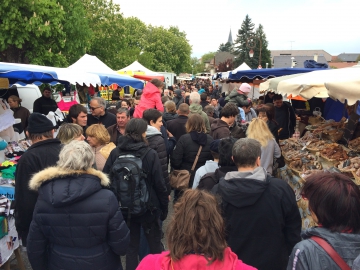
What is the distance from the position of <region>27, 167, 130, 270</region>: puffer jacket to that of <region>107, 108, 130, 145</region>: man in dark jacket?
100 inches

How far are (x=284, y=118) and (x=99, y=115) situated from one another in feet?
13.5

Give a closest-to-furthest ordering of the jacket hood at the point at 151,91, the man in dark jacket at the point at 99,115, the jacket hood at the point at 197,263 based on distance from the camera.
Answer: the jacket hood at the point at 197,263, the man in dark jacket at the point at 99,115, the jacket hood at the point at 151,91

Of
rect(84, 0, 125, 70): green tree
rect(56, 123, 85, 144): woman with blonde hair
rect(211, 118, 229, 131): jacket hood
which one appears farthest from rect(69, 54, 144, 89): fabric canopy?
rect(84, 0, 125, 70): green tree

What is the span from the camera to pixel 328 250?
159 cm

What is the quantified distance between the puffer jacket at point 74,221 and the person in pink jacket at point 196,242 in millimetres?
885

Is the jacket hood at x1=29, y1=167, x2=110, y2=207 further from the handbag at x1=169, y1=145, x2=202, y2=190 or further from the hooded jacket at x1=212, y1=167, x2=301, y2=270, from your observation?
the handbag at x1=169, y1=145, x2=202, y2=190

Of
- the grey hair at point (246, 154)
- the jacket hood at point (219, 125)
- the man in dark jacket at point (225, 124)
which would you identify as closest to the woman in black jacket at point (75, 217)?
the grey hair at point (246, 154)

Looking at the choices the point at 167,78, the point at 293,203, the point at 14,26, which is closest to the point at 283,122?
the point at 293,203

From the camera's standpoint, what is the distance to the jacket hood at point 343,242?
5.24 feet

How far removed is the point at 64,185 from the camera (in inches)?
93.3

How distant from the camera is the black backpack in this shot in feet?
10.2

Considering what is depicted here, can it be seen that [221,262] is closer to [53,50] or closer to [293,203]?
[293,203]

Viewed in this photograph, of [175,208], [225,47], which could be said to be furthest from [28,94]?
[225,47]

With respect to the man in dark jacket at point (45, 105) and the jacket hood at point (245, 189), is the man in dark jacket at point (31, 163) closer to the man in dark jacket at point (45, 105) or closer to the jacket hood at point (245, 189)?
the jacket hood at point (245, 189)
